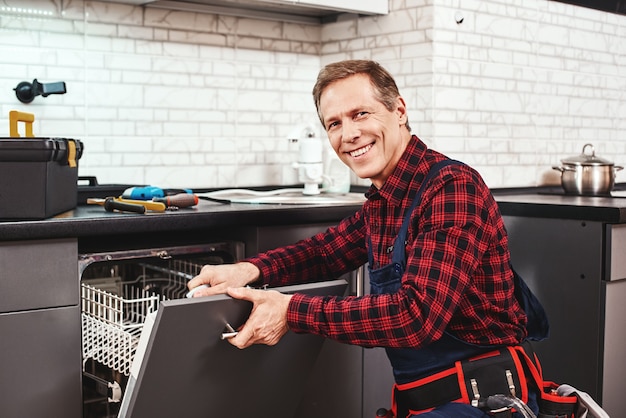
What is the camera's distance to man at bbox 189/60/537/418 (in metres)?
1.58

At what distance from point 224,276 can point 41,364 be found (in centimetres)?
49

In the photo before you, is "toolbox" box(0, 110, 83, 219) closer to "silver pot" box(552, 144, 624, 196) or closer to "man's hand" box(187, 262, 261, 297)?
"man's hand" box(187, 262, 261, 297)

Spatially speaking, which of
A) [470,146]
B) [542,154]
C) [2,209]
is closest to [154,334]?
[2,209]

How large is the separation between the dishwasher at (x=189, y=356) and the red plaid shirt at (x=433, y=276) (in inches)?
4.6

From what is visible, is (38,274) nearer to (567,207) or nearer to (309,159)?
(309,159)

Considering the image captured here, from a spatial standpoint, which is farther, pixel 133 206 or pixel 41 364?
pixel 133 206

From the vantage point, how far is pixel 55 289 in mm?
1867

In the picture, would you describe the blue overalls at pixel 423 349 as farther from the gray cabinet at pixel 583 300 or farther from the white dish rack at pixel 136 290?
the gray cabinet at pixel 583 300

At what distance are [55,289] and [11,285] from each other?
4.1 inches

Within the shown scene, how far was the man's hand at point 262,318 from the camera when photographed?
154 centimetres

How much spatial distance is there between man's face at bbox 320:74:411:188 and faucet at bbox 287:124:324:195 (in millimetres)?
1081

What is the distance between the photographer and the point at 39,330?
6.09ft

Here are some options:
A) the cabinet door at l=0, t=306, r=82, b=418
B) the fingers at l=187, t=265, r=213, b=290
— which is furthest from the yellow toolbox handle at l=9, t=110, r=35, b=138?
the fingers at l=187, t=265, r=213, b=290

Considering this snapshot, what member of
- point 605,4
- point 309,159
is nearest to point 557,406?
point 309,159
